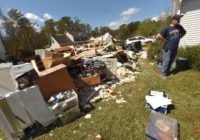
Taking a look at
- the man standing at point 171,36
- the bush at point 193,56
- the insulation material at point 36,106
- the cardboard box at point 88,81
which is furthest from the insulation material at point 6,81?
the bush at point 193,56

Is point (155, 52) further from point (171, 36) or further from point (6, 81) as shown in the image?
point (6, 81)

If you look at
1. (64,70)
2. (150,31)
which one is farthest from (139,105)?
(150,31)

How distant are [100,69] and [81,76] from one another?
0.67m

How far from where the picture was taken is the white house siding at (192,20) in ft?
22.0

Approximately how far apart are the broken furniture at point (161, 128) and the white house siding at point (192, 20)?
5.21 metres

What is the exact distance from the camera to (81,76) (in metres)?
5.10

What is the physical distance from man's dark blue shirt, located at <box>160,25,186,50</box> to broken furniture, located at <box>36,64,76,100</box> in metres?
3.06

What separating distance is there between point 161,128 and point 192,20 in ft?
19.4

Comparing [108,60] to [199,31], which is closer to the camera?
[108,60]

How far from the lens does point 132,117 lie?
3.28 m

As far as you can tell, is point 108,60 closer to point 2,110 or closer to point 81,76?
point 81,76

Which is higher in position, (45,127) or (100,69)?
(100,69)

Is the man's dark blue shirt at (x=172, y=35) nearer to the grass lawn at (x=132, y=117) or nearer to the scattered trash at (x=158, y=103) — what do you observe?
the grass lawn at (x=132, y=117)

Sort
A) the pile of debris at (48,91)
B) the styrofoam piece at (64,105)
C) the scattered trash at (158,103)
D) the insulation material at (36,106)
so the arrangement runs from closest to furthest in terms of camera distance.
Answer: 1. the pile of debris at (48,91)
2. the insulation material at (36,106)
3. the scattered trash at (158,103)
4. the styrofoam piece at (64,105)
